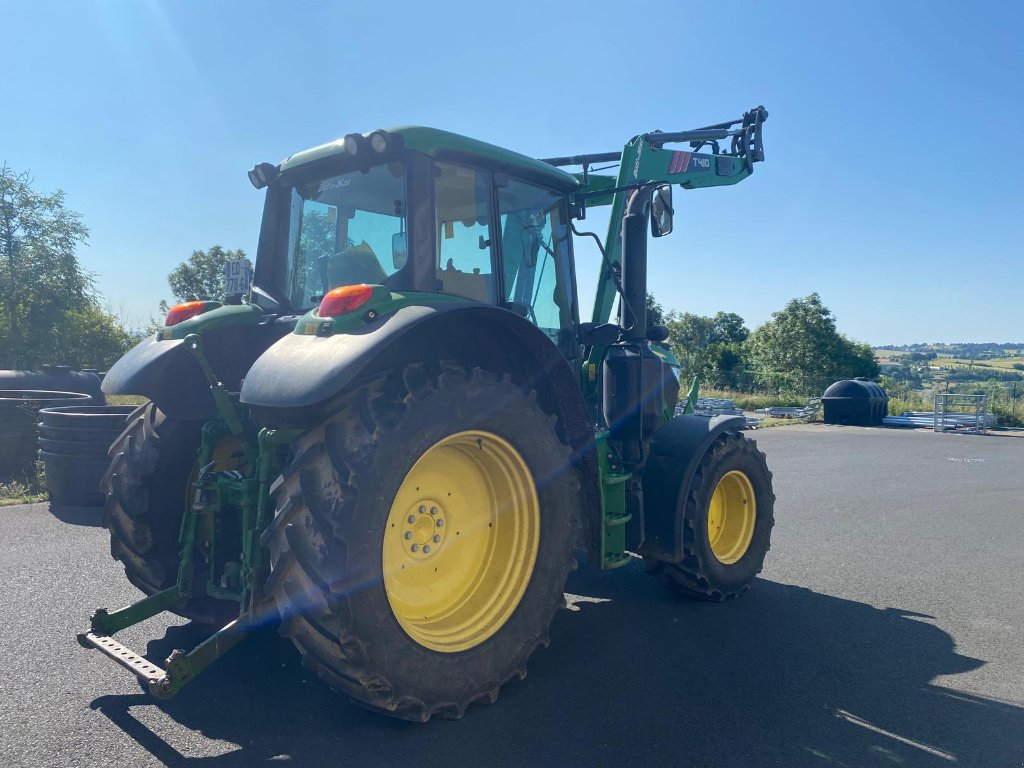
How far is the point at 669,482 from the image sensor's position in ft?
13.6

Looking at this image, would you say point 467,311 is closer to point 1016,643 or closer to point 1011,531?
point 1016,643

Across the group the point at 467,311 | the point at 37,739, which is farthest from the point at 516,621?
the point at 37,739

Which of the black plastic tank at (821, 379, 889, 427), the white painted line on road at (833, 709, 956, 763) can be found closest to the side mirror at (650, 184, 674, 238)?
the white painted line on road at (833, 709, 956, 763)

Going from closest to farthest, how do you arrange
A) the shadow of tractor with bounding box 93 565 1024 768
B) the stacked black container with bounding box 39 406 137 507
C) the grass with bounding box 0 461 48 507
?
the shadow of tractor with bounding box 93 565 1024 768 < the stacked black container with bounding box 39 406 137 507 < the grass with bounding box 0 461 48 507

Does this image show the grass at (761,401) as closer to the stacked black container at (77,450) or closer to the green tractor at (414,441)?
the stacked black container at (77,450)

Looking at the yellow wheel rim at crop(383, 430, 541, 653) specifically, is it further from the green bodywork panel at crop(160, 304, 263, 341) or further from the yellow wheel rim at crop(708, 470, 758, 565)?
the yellow wheel rim at crop(708, 470, 758, 565)

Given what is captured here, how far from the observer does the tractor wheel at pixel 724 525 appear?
427 cm

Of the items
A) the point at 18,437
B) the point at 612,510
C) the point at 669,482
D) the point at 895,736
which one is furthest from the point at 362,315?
the point at 18,437

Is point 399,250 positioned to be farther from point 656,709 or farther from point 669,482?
point 656,709

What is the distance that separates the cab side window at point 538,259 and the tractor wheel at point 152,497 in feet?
6.02

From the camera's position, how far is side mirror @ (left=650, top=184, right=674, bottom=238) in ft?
14.3

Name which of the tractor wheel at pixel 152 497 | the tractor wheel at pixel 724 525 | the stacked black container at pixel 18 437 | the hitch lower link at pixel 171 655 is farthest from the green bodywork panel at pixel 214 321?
the stacked black container at pixel 18 437

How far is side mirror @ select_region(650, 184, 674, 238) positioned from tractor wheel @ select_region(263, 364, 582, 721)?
168cm

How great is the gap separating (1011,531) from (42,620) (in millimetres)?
7915
